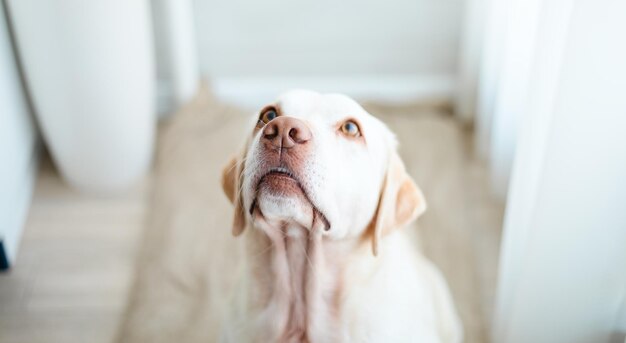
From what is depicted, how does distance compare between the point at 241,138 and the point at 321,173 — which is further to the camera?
the point at 241,138

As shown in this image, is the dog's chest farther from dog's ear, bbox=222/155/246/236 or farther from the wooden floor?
the wooden floor

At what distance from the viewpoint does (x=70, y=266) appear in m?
2.11

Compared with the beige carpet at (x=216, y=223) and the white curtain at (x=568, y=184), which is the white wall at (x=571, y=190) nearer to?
the white curtain at (x=568, y=184)

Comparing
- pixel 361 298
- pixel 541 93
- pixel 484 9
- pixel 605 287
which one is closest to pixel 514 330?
pixel 605 287

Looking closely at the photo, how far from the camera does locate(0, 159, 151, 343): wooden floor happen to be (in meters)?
1.94

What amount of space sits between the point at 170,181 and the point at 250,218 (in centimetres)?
105

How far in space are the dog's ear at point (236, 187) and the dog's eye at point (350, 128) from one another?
19cm

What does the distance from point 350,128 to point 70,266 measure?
1096 millimetres

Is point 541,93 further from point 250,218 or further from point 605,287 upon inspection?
point 250,218

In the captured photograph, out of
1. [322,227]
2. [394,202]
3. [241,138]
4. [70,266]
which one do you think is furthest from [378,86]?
[322,227]

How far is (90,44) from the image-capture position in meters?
2.04

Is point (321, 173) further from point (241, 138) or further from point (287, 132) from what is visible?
point (241, 138)

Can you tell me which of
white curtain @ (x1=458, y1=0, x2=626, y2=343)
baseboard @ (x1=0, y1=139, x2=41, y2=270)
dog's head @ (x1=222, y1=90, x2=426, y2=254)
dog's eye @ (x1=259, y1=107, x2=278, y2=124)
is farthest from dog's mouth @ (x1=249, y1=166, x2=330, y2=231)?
baseboard @ (x1=0, y1=139, x2=41, y2=270)

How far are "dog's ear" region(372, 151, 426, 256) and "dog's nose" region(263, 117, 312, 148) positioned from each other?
21 cm
